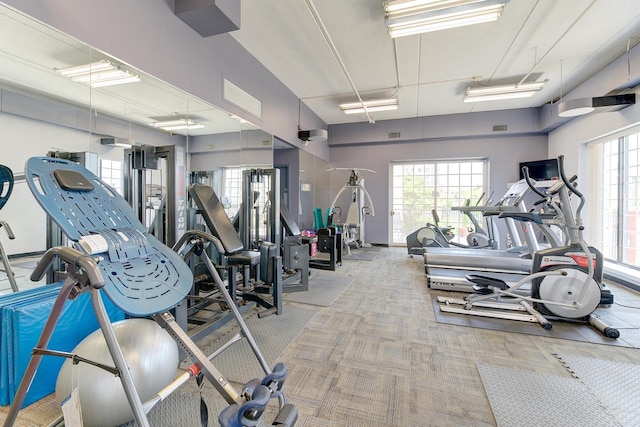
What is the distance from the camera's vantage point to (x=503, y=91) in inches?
199

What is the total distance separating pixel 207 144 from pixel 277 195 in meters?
1.11

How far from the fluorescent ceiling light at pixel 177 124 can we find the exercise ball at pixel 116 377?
2.04 meters

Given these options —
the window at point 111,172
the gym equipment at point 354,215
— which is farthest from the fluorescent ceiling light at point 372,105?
the window at point 111,172

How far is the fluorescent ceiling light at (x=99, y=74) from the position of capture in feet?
6.81

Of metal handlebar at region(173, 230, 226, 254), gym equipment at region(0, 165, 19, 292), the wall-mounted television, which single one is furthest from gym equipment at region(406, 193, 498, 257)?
gym equipment at region(0, 165, 19, 292)

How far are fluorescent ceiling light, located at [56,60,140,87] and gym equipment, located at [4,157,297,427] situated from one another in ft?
4.10

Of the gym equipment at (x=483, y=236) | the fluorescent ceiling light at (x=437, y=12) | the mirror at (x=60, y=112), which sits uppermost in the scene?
the fluorescent ceiling light at (x=437, y=12)

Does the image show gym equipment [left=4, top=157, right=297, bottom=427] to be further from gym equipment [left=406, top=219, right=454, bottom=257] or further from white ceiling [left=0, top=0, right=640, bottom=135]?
gym equipment [left=406, top=219, right=454, bottom=257]

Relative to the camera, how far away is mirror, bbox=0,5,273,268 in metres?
1.75

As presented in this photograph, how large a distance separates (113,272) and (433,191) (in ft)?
25.7

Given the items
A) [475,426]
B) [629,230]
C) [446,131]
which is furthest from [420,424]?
[446,131]

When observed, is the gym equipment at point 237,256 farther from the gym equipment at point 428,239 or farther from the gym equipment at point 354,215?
the gym equipment at point 428,239

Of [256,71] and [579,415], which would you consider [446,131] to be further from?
[579,415]

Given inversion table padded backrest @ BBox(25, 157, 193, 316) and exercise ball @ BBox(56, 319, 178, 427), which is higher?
inversion table padded backrest @ BBox(25, 157, 193, 316)
